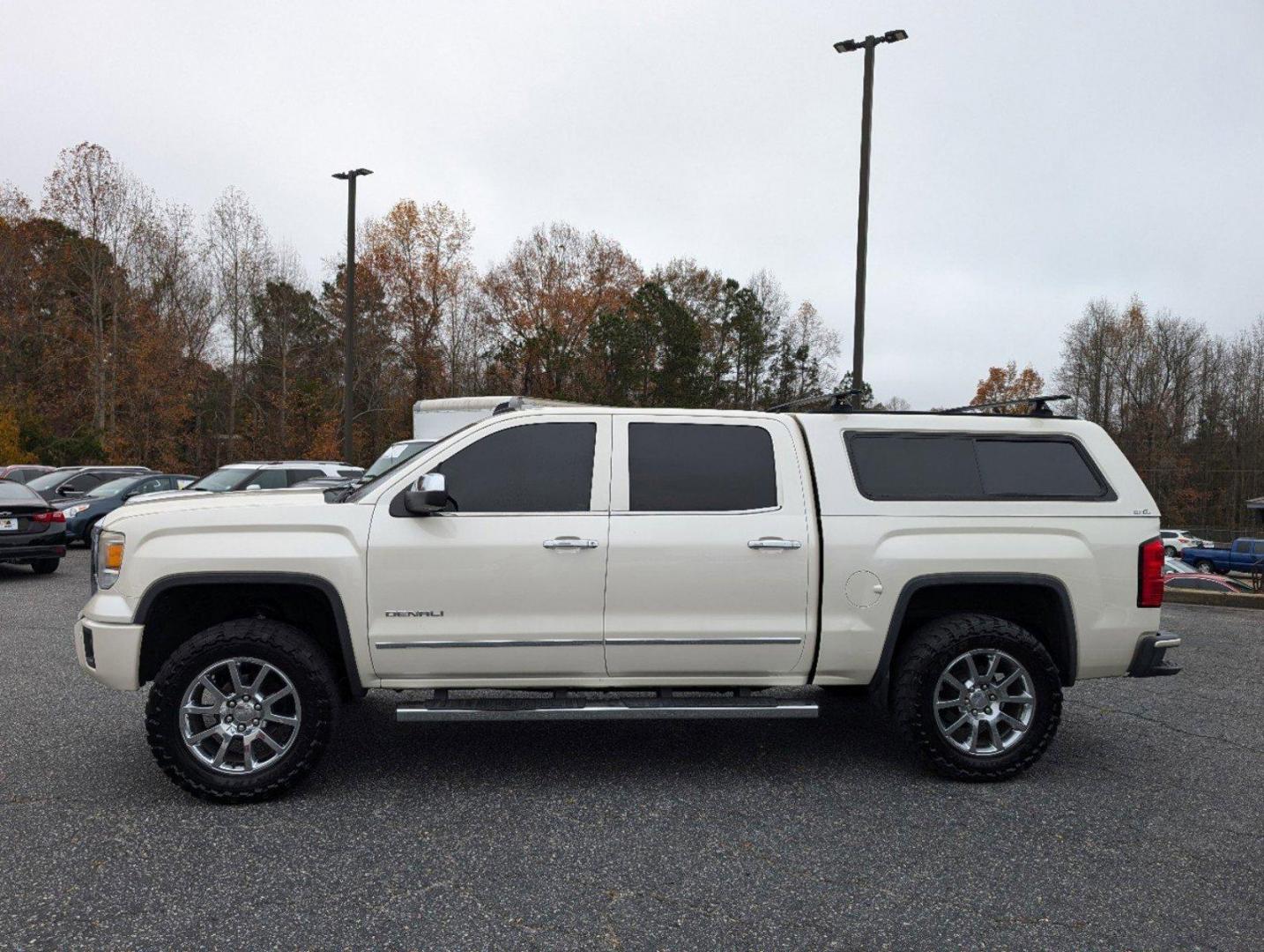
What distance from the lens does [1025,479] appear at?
16.0 ft

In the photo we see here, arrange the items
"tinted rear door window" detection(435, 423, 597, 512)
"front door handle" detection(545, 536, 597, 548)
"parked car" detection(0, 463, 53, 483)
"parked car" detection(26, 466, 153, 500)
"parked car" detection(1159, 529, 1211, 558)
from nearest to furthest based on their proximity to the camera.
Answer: "front door handle" detection(545, 536, 597, 548), "tinted rear door window" detection(435, 423, 597, 512), "parked car" detection(26, 466, 153, 500), "parked car" detection(0, 463, 53, 483), "parked car" detection(1159, 529, 1211, 558)

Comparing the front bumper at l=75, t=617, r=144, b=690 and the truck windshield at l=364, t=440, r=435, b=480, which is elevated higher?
the truck windshield at l=364, t=440, r=435, b=480

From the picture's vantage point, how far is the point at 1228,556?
3216 cm

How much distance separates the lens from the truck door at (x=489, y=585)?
4371mm

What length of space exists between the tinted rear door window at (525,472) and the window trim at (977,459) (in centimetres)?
141

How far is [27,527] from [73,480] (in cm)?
621

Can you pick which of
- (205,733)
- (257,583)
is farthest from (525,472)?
(205,733)

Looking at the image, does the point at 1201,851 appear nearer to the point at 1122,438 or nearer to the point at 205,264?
the point at 205,264

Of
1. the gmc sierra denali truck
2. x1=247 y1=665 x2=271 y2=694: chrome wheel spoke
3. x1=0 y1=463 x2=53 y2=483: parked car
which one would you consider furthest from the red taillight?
x1=0 y1=463 x2=53 y2=483: parked car

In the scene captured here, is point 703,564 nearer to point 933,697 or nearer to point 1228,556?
point 933,697

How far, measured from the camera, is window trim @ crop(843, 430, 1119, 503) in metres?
4.75

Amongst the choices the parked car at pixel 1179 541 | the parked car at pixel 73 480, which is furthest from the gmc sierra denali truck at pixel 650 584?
the parked car at pixel 1179 541

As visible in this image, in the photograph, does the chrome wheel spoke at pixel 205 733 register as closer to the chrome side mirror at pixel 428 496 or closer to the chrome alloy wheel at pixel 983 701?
the chrome side mirror at pixel 428 496

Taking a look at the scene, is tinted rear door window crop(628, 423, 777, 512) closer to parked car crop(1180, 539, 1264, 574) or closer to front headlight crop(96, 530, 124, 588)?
front headlight crop(96, 530, 124, 588)
